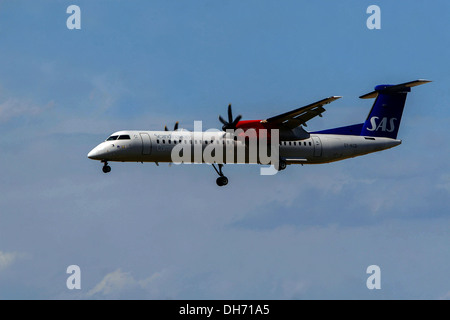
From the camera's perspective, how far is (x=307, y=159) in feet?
157

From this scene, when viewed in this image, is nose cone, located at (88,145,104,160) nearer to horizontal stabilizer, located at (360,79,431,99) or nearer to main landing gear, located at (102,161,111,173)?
main landing gear, located at (102,161,111,173)

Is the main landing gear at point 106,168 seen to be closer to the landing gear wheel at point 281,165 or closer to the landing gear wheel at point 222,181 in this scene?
the landing gear wheel at point 222,181

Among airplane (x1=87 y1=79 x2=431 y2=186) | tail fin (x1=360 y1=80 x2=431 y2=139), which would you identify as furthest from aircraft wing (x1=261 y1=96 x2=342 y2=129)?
tail fin (x1=360 y1=80 x2=431 y2=139)

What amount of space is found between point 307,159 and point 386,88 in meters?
7.27

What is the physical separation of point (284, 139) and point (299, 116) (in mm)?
1749

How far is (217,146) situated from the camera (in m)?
45.1

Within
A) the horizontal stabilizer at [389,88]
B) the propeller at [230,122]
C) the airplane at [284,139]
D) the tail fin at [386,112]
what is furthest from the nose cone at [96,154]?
the horizontal stabilizer at [389,88]

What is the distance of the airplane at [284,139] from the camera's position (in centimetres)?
4366

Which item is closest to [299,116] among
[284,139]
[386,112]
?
[284,139]

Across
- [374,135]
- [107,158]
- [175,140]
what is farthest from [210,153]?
[374,135]

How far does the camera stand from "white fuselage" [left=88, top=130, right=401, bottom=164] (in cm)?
4344

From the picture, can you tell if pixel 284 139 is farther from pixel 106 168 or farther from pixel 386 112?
pixel 106 168

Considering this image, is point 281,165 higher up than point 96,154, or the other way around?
point 96,154
